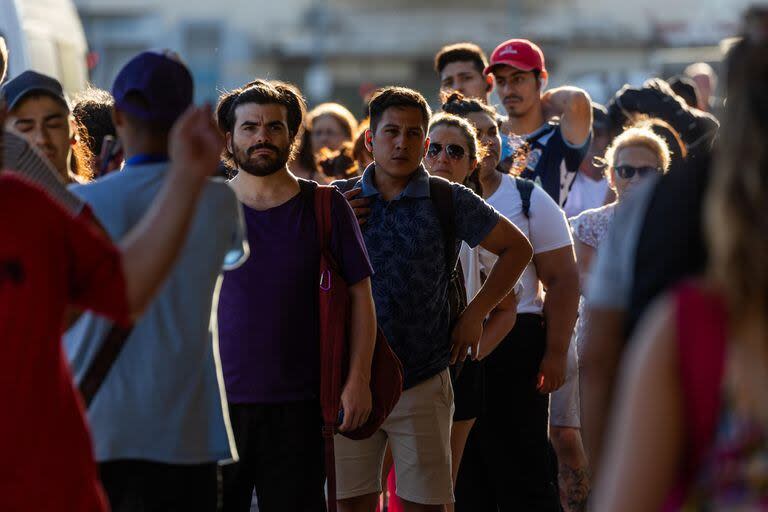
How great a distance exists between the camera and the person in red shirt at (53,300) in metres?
3.21

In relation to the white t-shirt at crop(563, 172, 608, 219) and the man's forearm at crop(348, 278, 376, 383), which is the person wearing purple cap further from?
the white t-shirt at crop(563, 172, 608, 219)

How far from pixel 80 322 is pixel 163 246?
0.88 m

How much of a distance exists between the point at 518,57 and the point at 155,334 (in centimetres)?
545

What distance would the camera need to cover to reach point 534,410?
7285mm

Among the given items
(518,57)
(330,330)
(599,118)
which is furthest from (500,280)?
(599,118)

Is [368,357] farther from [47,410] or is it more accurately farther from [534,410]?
[47,410]

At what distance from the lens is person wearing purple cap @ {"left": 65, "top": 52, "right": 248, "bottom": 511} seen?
157 inches

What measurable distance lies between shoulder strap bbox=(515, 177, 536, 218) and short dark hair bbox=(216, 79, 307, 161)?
4.54ft

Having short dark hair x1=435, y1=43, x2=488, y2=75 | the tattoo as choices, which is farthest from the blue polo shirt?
short dark hair x1=435, y1=43, x2=488, y2=75

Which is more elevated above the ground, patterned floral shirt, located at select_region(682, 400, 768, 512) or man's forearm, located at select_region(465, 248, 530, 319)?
man's forearm, located at select_region(465, 248, 530, 319)

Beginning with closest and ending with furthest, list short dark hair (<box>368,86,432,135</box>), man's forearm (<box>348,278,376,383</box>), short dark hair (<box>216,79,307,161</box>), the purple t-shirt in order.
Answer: the purple t-shirt < man's forearm (<box>348,278,376,383</box>) < short dark hair (<box>216,79,307,161</box>) < short dark hair (<box>368,86,432,135</box>)

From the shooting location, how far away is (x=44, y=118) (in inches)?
200

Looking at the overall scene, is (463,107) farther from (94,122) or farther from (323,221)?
(323,221)

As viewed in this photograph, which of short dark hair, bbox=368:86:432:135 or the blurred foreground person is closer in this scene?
the blurred foreground person
